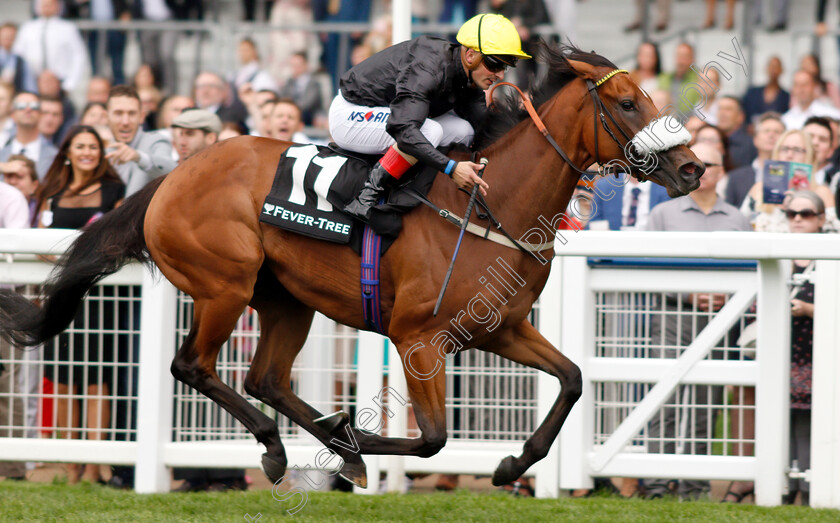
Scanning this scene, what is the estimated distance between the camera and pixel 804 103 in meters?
8.45

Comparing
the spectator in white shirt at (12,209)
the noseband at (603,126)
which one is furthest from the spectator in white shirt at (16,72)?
→ the noseband at (603,126)

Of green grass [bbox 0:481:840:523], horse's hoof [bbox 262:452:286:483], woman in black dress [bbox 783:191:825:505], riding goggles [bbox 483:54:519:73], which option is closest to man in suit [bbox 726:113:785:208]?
woman in black dress [bbox 783:191:825:505]

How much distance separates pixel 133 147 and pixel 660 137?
3742 millimetres

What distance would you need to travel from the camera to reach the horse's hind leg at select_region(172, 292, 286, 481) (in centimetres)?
447

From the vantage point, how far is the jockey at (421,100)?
4023mm

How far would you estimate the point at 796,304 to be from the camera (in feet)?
16.3

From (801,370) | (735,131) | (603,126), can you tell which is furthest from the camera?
(735,131)

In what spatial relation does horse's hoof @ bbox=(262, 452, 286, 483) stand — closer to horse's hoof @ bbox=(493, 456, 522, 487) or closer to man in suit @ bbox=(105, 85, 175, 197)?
horse's hoof @ bbox=(493, 456, 522, 487)

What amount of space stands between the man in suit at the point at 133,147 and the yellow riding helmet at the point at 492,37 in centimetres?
266

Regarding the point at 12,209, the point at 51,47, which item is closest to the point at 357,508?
the point at 12,209

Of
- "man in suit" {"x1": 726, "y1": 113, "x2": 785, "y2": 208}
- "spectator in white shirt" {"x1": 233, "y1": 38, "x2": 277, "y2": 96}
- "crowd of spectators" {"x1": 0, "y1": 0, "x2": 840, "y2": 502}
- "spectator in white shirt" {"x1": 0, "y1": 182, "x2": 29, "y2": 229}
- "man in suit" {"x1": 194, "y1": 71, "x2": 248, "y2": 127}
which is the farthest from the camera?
"spectator in white shirt" {"x1": 233, "y1": 38, "x2": 277, "y2": 96}

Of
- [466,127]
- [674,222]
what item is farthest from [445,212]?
[674,222]

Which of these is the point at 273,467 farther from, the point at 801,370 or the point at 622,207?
the point at 622,207

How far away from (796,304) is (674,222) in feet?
3.62
